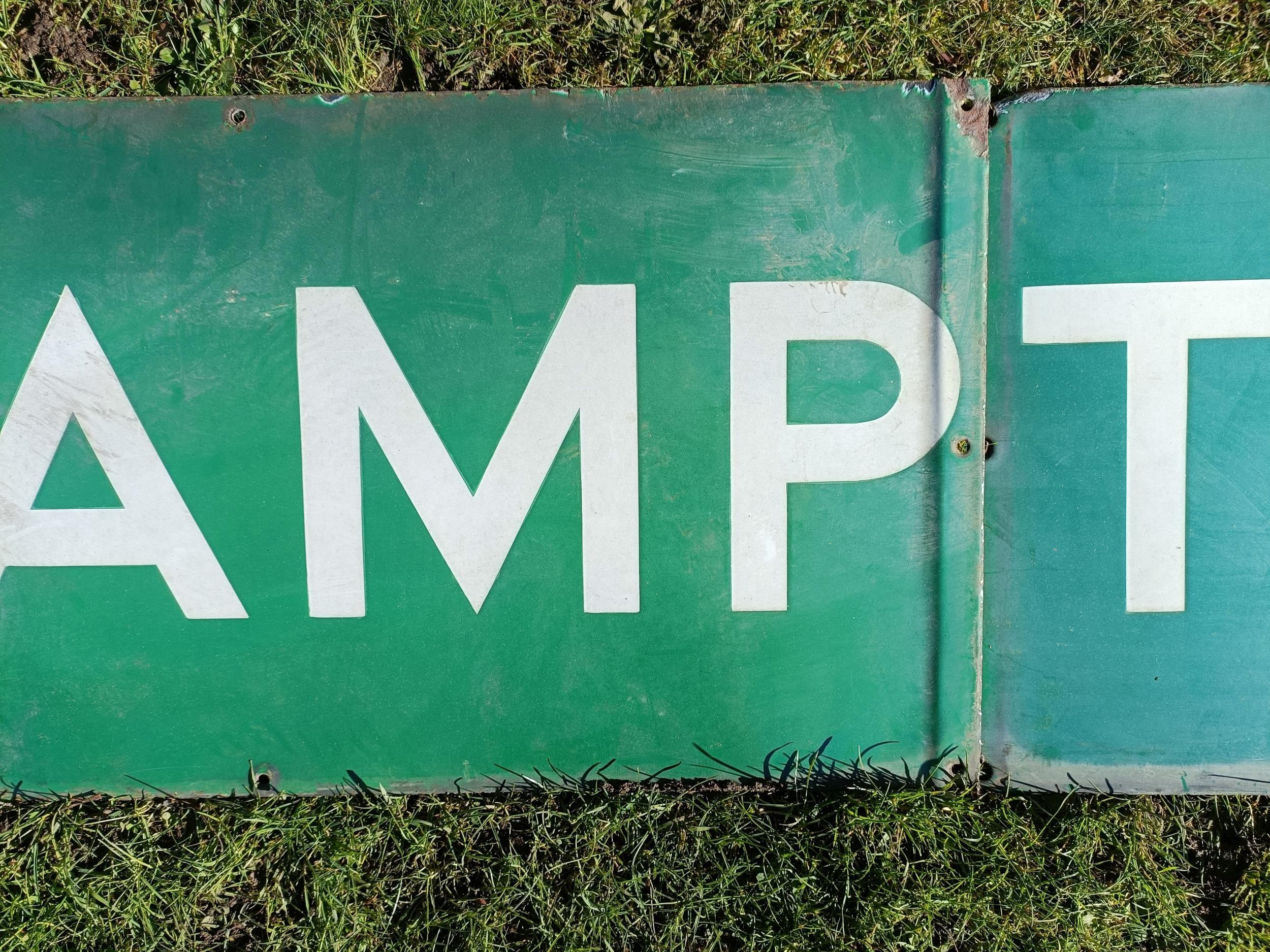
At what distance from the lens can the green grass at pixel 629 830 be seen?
1388 mm

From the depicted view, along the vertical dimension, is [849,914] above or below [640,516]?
below

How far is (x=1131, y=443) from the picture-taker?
1300 mm

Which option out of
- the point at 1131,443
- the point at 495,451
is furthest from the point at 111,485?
the point at 1131,443

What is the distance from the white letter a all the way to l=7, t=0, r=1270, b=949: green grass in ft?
1.42

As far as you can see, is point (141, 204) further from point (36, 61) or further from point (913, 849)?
point (913, 849)

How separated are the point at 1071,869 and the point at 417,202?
160 centimetres

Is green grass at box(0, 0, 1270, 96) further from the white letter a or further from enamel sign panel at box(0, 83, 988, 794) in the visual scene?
the white letter a

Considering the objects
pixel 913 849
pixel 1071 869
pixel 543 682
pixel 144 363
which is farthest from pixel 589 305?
pixel 1071 869

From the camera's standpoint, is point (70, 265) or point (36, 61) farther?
point (36, 61)

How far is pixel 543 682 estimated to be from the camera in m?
1.33

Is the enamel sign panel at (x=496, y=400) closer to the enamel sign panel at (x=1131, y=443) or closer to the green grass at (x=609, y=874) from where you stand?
the enamel sign panel at (x=1131, y=443)

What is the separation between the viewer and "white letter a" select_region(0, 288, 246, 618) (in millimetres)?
1311

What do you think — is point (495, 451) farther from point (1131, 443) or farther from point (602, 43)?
point (1131, 443)

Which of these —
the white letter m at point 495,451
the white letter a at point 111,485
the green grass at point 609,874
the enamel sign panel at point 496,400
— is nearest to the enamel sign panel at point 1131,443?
the enamel sign panel at point 496,400
